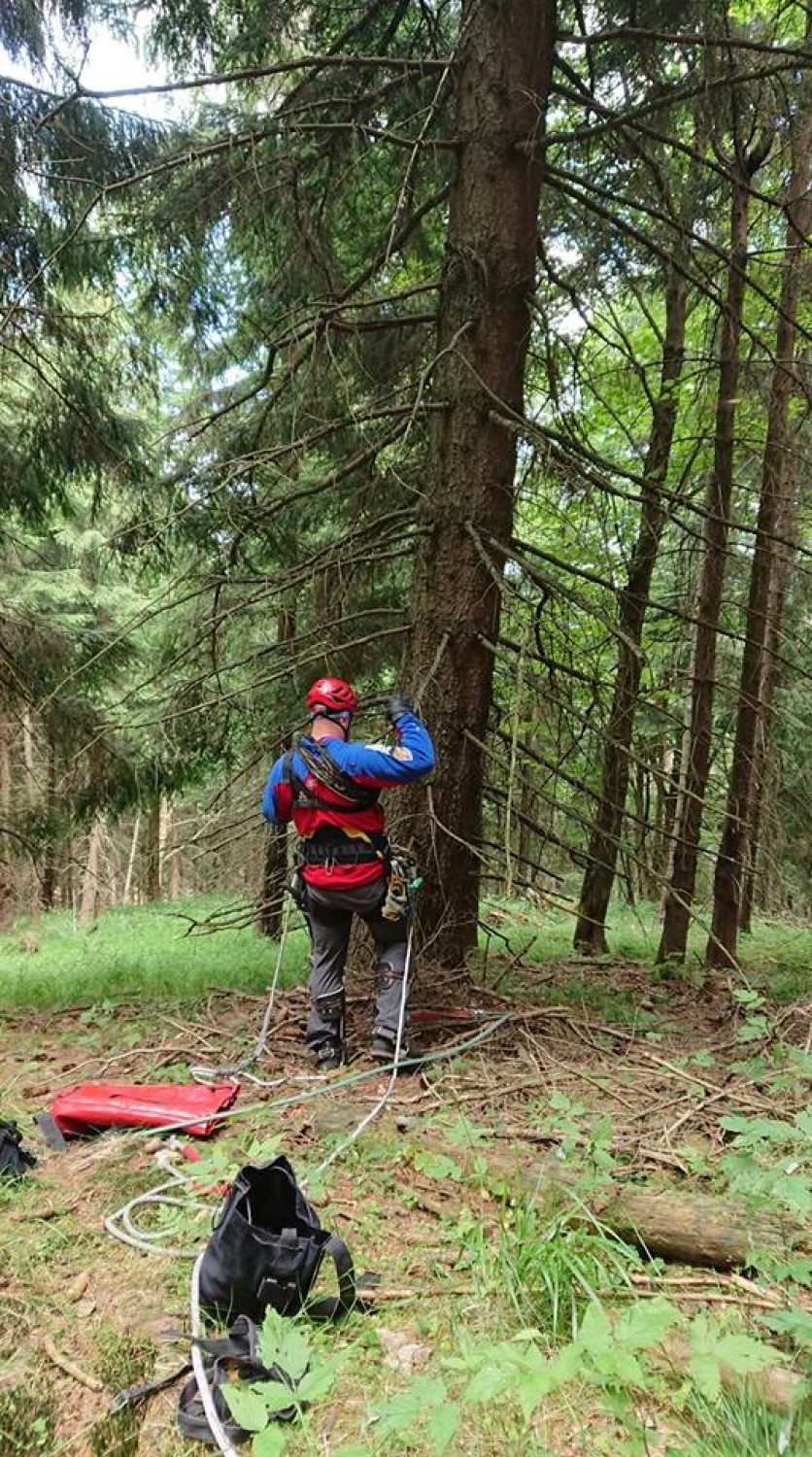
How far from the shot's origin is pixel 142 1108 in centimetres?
377

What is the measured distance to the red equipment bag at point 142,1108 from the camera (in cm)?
366

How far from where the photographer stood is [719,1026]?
501cm

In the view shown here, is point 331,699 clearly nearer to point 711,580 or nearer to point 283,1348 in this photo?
point 283,1348

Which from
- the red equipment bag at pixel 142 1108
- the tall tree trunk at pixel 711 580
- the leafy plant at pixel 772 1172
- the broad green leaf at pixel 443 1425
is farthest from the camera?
the tall tree trunk at pixel 711 580

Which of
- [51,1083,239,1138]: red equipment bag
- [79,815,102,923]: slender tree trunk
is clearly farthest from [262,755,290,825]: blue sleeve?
[79,815,102,923]: slender tree trunk

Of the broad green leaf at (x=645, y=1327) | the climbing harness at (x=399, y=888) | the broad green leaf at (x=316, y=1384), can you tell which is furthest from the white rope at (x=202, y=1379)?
the climbing harness at (x=399, y=888)

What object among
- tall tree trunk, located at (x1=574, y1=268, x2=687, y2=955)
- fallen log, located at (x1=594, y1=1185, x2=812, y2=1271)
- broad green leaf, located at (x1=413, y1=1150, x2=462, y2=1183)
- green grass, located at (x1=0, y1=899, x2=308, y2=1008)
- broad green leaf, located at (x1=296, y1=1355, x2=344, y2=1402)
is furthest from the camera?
green grass, located at (x1=0, y1=899, x2=308, y2=1008)

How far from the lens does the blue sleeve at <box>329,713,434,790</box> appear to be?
4285 millimetres

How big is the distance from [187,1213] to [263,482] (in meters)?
5.07

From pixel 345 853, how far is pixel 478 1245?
89.3 inches

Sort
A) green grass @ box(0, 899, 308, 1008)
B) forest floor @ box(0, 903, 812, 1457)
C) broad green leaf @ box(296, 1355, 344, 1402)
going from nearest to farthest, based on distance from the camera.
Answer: broad green leaf @ box(296, 1355, 344, 1402) < forest floor @ box(0, 903, 812, 1457) < green grass @ box(0, 899, 308, 1008)

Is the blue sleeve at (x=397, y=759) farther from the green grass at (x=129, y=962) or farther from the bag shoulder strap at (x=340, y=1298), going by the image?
the bag shoulder strap at (x=340, y=1298)

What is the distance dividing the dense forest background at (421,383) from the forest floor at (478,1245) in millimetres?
836

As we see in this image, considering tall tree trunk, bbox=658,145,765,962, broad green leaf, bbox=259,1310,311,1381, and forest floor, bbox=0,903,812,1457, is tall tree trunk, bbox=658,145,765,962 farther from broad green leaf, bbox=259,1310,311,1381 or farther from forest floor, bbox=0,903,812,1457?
broad green leaf, bbox=259,1310,311,1381
